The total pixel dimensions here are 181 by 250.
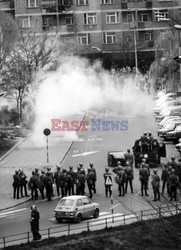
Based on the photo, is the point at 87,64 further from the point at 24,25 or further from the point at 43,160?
the point at 43,160

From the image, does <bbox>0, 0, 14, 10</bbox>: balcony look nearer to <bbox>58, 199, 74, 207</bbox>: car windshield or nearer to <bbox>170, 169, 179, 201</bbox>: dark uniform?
<bbox>170, 169, 179, 201</bbox>: dark uniform

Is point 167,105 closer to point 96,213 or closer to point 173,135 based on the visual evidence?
point 173,135

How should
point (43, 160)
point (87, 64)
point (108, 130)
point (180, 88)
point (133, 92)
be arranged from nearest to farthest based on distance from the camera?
point (43, 160)
point (108, 130)
point (180, 88)
point (133, 92)
point (87, 64)

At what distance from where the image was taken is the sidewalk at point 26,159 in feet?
124

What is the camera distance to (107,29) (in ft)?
304

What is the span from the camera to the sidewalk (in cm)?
→ 3788

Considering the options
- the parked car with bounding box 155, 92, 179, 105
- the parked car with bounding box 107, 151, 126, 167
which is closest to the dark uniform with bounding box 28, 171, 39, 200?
the parked car with bounding box 107, 151, 126, 167

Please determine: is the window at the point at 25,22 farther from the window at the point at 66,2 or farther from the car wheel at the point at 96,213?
the car wheel at the point at 96,213

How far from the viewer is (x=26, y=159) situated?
45.2 metres

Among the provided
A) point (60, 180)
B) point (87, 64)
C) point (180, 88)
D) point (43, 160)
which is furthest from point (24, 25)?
point (60, 180)

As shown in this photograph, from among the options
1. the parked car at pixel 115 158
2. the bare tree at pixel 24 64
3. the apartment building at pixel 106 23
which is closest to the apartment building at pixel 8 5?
the apartment building at pixel 106 23

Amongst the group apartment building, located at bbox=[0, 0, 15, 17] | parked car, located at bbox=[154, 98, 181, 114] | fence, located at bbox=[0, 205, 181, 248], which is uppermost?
apartment building, located at bbox=[0, 0, 15, 17]

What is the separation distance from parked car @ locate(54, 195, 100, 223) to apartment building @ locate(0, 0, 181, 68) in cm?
6277

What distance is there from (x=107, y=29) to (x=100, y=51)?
127 inches
